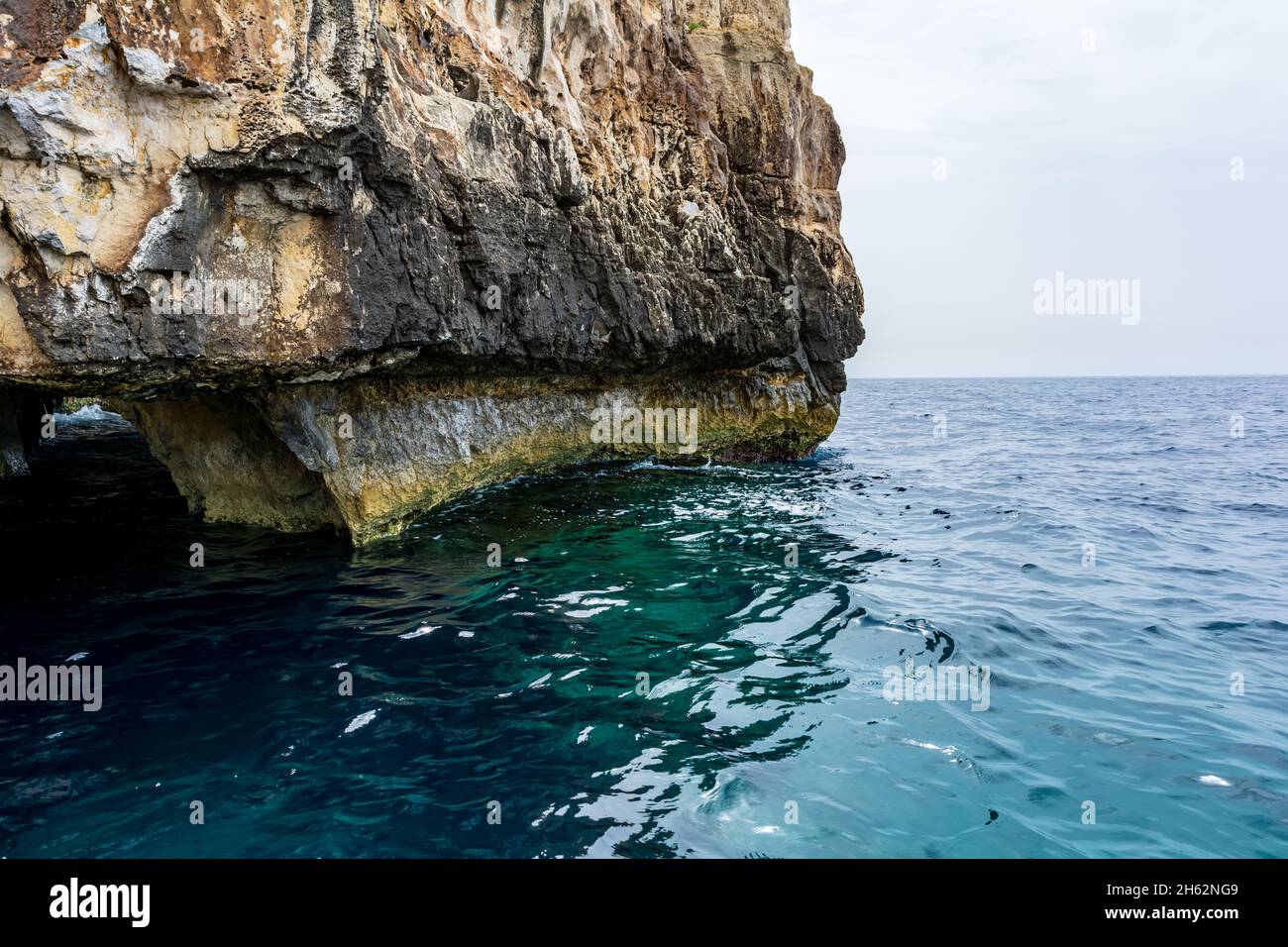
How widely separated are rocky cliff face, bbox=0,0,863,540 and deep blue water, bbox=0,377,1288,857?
1957mm

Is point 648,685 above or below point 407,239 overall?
below

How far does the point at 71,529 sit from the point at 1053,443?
3164cm

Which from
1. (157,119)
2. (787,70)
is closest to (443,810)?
(157,119)

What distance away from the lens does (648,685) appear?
7785 mm

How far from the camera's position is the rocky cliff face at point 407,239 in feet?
24.5

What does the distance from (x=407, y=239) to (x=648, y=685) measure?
22.3 ft

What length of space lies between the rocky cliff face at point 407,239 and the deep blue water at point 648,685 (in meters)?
1.96

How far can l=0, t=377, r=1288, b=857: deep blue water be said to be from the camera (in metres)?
5.60

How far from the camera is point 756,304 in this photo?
1917cm

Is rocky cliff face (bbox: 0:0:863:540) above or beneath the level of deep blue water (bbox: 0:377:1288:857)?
above

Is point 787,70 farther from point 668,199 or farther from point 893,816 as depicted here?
point 893,816

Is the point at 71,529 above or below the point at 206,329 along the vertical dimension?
below

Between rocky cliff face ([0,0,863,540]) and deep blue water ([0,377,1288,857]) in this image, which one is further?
rocky cliff face ([0,0,863,540])
